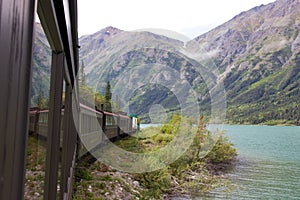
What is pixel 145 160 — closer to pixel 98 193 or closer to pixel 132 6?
pixel 98 193

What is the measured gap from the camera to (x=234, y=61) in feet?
262

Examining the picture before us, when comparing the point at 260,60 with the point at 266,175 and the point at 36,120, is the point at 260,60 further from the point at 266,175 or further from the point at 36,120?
the point at 36,120

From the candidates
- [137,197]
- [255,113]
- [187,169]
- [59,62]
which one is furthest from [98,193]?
[255,113]

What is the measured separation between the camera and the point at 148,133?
50.7ft

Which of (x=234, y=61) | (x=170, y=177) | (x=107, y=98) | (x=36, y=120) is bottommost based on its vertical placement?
(x=170, y=177)

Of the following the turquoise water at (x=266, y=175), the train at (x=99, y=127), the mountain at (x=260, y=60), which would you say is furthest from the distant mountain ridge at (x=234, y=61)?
the turquoise water at (x=266, y=175)

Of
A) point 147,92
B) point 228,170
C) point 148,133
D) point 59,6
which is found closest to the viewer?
point 59,6

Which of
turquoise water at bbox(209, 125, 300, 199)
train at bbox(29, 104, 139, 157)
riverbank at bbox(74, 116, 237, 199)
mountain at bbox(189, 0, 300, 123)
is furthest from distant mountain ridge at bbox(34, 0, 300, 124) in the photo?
riverbank at bbox(74, 116, 237, 199)

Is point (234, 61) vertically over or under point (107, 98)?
over

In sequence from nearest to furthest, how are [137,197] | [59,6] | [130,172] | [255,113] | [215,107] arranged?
[59,6] → [137,197] → [130,172] → [215,107] → [255,113]

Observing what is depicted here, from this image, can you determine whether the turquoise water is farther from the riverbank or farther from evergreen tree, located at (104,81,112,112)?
evergreen tree, located at (104,81,112,112)

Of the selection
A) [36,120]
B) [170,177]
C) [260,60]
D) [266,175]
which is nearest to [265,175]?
[266,175]

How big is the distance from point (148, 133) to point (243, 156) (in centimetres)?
610

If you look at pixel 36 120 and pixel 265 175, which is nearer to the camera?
pixel 36 120
